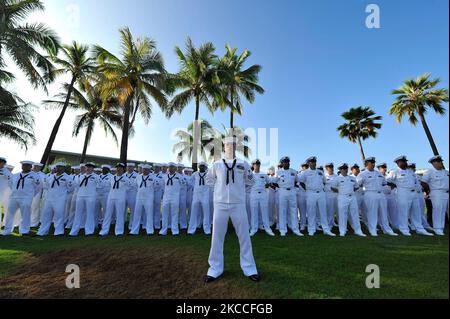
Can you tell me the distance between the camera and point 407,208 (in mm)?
8547

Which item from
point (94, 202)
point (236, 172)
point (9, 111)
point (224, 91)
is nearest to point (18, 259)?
point (94, 202)

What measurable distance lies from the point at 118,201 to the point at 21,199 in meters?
3.36

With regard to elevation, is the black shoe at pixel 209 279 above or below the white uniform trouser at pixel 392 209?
below

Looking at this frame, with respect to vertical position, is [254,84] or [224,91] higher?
[254,84]

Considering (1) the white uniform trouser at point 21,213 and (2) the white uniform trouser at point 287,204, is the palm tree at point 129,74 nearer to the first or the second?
(1) the white uniform trouser at point 21,213

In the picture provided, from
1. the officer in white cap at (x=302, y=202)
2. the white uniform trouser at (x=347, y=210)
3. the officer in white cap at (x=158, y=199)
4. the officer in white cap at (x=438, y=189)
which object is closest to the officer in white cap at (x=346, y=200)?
the white uniform trouser at (x=347, y=210)

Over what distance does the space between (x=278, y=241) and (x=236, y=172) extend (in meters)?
3.43

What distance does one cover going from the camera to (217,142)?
90.0ft

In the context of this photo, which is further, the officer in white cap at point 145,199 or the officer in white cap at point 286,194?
the officer in white cap at point 145,199

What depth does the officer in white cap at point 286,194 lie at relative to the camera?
29.1ft

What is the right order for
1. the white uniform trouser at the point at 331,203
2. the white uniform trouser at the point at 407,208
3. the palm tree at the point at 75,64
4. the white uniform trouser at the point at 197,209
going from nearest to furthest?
the white uniform trouser at the point at 407,208
the white uniform trouser at the point at 197,209
the white uniform trouser at the point at 331,203
the palm tree at the point at 75,64

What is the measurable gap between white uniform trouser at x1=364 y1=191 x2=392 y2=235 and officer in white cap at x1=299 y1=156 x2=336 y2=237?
132 cm

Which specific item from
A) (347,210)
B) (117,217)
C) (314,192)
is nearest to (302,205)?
(314,192)
